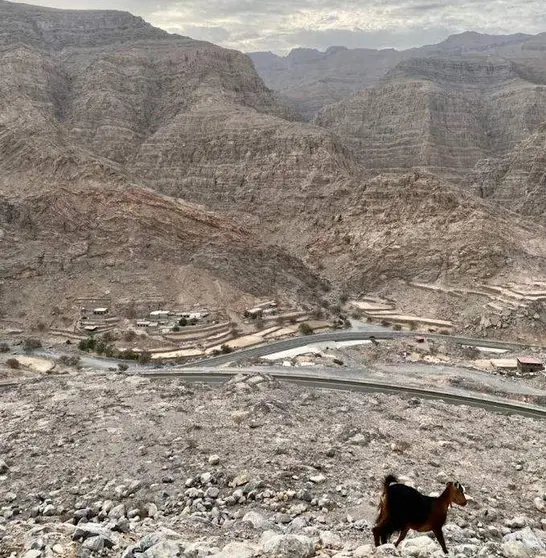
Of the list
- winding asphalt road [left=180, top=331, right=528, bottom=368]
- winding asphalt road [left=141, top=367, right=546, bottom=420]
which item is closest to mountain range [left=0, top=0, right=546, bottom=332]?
winding asphalt road [left=180, top=331, right=528, bottom=368]

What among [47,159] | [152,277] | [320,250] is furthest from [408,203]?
[47,159]

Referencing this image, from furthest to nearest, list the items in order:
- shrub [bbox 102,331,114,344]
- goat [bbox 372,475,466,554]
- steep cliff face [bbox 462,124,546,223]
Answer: steep cliff face [bbox 462,124,546,223] < shrub [bbox 102,331,114,344] < goat [bbox 372,475,466,554]

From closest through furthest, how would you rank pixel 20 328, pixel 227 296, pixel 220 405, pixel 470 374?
1. pixel 220 405
2. pixel 470 374
3. pixel 20 328
4. pixel 227 296

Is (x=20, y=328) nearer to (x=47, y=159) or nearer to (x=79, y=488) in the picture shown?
(x=47, y=159)

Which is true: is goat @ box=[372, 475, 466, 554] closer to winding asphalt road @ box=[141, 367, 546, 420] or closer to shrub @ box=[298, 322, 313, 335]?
winding asphalt road @ box=[141, 367, 546, 420]

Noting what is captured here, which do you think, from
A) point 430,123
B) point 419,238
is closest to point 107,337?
point 419,238

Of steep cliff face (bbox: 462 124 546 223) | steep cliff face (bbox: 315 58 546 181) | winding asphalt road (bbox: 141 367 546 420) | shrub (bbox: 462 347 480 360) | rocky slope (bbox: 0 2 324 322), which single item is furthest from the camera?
steep cliff face (bbox: 315 58 546 181)
